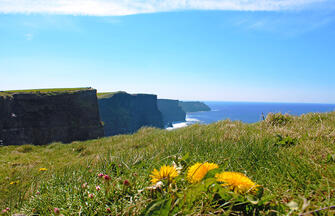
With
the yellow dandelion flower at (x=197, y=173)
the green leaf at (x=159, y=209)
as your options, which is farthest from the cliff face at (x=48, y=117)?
the green leaf at (x=159, y=209)

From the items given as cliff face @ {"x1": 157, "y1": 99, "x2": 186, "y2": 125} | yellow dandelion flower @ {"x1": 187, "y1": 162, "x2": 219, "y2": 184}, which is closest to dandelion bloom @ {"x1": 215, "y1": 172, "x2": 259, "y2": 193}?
yellow dandelion flower @ {"x1": 187, "y1": 162, "x2": 219, "y2": 184}

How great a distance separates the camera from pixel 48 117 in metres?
31.9

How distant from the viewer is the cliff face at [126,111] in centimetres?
7112

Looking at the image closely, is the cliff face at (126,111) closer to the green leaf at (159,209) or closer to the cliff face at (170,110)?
the cliff face at (170,110)

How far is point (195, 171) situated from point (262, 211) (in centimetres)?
42

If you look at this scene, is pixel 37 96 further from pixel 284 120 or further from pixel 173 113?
pixel 173 113

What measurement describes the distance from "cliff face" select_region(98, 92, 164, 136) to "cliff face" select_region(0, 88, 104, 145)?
1046 inches

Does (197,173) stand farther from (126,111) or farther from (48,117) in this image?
(126,111)

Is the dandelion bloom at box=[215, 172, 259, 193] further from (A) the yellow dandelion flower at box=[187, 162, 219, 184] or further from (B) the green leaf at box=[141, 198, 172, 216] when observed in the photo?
(B) the green leaf at box=[141, 198, 172, 216]

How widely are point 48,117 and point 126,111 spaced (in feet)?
160

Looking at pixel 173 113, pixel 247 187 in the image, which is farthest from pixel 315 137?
pixel 173 113

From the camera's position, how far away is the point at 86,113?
35.3m

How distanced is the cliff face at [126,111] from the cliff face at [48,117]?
2656 centimetres

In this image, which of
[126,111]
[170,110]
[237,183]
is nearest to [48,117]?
[237,183]
